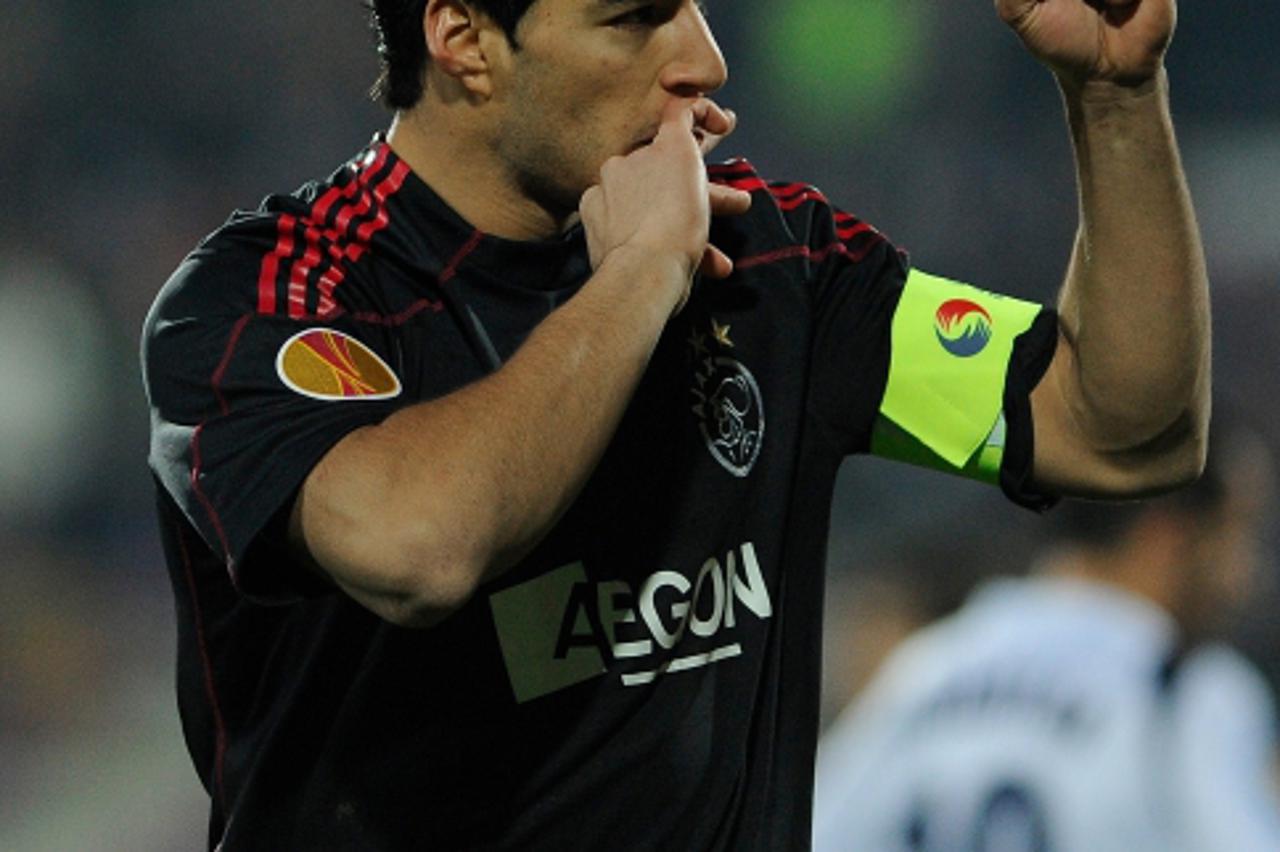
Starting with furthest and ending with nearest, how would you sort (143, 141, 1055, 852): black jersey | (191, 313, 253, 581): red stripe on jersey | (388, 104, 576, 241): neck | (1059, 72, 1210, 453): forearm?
(388, 104, 576, 241): neck → (1059, 72, 1210, 453): forearm → (143, 141, 1055, 852): black jersey → (191, 313, 253, 581): red stripe on jersey

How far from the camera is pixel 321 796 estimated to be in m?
2.14

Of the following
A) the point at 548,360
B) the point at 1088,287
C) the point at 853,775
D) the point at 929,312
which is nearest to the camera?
the point at 548,360

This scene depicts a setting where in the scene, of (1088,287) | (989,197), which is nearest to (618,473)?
(1088,287)

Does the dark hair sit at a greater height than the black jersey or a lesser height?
greater

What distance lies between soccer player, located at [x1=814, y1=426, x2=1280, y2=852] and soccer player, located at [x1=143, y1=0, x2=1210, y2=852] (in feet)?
4.43

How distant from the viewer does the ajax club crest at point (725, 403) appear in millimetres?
2295

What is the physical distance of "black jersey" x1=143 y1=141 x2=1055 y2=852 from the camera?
2.04 m

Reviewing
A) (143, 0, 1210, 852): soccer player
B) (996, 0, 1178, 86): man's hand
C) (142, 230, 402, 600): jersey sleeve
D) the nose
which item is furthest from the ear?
(996, 0, 1178, 86): man's hand

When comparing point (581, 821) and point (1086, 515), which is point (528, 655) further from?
point (1086, 515)

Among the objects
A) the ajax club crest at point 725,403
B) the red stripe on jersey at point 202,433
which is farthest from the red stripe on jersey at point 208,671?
the ajax club crest at point 725,403

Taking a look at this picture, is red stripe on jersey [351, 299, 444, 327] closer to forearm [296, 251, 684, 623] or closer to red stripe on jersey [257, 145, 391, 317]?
red stripe on jersey [257, 145, 391, 317]

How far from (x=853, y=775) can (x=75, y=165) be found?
15.4 feet

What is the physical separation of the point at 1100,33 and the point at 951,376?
1.50 ft

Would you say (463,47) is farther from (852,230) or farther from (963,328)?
(963,328)
